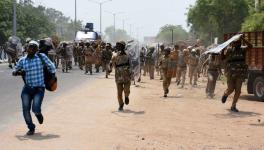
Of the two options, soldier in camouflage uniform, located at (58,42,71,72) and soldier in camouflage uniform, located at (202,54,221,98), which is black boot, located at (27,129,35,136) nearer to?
soldier in camouflage uniform, located at (202,54,221,98)

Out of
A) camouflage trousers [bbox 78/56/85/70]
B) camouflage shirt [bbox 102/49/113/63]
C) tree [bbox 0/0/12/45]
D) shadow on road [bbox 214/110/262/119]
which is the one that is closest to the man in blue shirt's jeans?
shadow on road [bbox 214/110/262/119]

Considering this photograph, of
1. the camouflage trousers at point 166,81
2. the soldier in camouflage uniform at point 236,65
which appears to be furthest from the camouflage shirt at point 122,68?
the camouflage trousers at point 166,81

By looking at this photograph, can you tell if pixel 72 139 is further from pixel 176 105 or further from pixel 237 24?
pixel 237 24

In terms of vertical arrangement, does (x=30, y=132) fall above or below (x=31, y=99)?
below

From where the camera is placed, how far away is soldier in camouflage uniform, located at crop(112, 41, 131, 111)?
14.1 meters

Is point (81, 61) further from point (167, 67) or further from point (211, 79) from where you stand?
point (211, 79)

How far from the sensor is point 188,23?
207ft

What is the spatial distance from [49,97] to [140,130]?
21.9 feet

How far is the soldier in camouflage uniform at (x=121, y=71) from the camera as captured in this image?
46.4ft

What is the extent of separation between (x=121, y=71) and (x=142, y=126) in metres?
2.71

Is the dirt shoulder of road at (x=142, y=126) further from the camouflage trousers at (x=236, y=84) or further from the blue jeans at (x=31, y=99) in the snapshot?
the camouflage trousers at (x=236, y=84)

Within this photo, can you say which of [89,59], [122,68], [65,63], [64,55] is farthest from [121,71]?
[65,63]

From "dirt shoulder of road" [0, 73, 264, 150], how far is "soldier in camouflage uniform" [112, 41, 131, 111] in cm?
47

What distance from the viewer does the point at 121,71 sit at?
46.4ft
